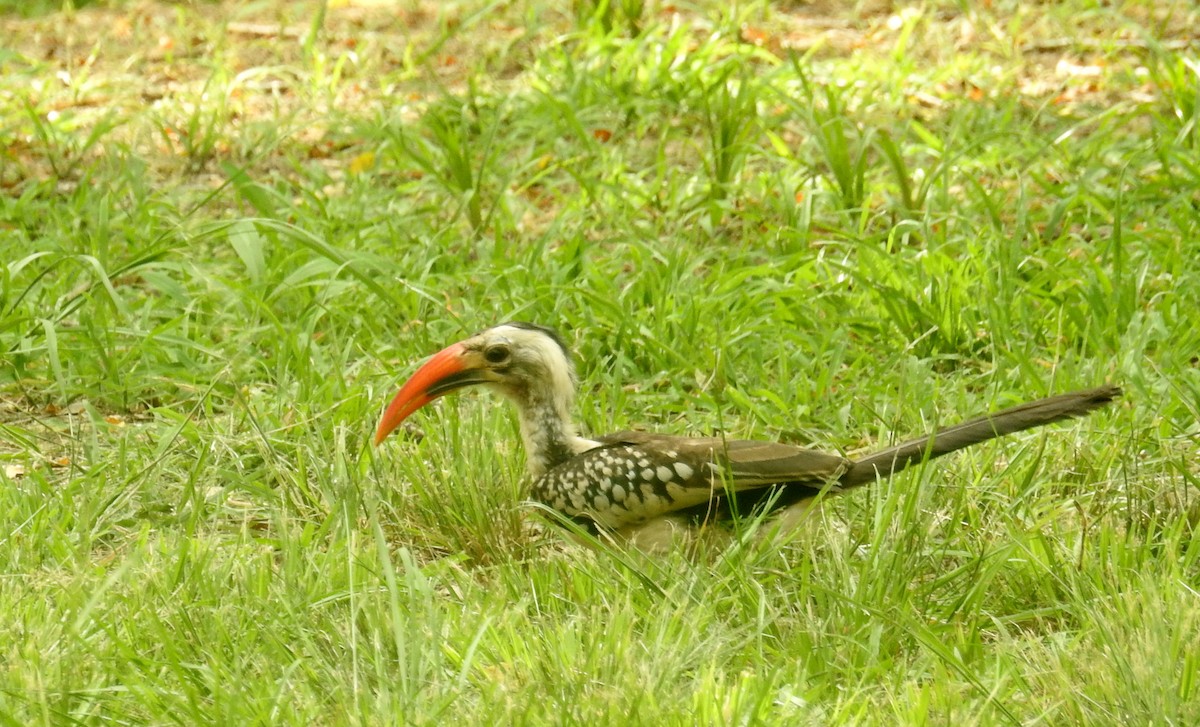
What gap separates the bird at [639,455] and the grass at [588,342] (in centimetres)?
12

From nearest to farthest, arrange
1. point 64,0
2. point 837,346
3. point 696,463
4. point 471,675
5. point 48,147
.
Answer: point 471,675, point 696,463, point 837,346, point 48,147, point 64,0

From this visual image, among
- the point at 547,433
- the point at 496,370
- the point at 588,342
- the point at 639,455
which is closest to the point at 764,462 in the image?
the point at 639,455

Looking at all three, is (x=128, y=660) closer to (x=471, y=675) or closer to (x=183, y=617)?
(x=183, y=617)

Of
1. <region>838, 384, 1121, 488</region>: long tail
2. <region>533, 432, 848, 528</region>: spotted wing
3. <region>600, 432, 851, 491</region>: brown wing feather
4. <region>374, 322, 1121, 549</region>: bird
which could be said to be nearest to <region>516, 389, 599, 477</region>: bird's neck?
<region>374, 322, 1121, 549</region>: bird

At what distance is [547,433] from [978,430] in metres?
1.15

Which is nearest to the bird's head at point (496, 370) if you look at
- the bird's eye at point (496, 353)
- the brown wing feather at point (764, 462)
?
the bird's eye at point (496, 353)

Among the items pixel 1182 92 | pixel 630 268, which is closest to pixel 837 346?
pixel 630 268

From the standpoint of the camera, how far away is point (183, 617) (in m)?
3.31

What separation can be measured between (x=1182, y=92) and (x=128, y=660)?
15.7 ft

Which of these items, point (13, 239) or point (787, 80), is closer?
point (13, 239)

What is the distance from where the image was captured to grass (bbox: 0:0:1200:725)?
3178 mm

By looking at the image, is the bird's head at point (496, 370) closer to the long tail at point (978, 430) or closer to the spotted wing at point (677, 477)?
the spotted wing at point (677, 477)

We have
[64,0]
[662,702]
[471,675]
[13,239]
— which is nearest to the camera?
[662,702]

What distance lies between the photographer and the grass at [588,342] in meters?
3.18
